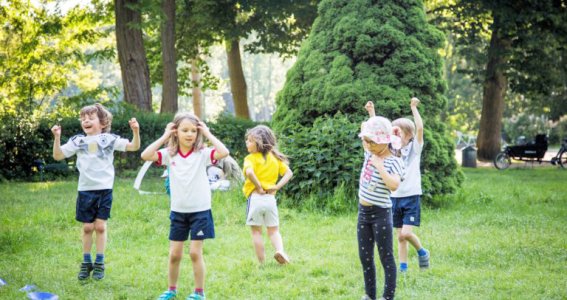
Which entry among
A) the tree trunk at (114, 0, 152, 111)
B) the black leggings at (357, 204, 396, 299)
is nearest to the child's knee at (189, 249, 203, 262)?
the black leggings at (357, 204, 396, 299)

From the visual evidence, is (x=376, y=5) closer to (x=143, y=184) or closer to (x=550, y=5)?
(x=143, y=184)

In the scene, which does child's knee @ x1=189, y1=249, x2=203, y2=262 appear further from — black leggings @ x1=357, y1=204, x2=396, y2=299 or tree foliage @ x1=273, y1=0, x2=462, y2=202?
tree foliage @ x1=273, y1=0, x2=462, y2=202

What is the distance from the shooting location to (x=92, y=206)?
6461 mm

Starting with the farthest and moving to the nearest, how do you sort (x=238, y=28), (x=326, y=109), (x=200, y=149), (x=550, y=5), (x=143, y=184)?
(x=238, y=28), (x=550, y=5), (x=143, y=184), (x=326, y=109), (x=200, y=149)

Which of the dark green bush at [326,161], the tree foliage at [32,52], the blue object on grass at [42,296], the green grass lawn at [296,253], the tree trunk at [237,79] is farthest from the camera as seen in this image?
the tree trunk at [237,79]

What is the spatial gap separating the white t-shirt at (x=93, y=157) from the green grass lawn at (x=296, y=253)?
948mm

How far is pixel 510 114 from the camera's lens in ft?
141

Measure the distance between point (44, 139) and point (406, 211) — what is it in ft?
40.8

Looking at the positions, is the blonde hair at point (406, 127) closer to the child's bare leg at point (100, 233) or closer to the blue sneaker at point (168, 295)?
the blue sneaker at point (168, 295)

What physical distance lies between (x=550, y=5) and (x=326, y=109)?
12151mm

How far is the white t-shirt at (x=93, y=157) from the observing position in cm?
646

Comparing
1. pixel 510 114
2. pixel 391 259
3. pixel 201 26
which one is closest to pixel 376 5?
pixel 391 259

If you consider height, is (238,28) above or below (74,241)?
above

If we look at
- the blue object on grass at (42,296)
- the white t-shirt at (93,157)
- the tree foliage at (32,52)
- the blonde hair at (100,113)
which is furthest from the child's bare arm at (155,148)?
the tree foliage at (32,52)
